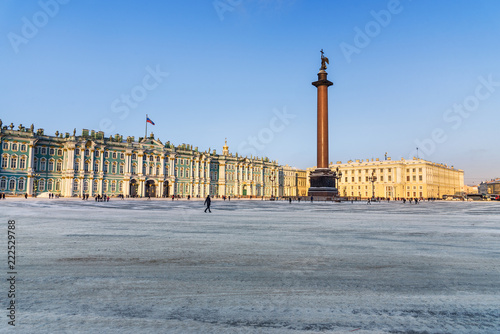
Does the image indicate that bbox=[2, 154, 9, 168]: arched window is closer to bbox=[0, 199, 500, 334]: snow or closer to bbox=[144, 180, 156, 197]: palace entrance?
bbox=[144, 180, 156, 197]: palace entrance

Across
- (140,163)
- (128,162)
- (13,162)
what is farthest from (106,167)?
(13,162)

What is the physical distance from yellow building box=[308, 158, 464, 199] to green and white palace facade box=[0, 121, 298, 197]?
138 feet

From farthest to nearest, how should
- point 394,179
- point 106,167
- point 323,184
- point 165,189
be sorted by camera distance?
point 394,179, point 165,189, point 106,167, point 323,184

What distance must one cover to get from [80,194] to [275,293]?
6945 cm

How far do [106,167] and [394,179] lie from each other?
8587cm

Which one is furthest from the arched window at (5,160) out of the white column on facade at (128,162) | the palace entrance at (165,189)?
the palace entrance at (165,189)

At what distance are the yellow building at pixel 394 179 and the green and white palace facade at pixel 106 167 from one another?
4200cm

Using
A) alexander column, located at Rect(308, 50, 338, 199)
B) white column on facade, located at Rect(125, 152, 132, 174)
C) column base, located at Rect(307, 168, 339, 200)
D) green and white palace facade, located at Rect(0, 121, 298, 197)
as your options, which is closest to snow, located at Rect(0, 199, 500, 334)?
column base, located at Rect(307, 168, 339, 200)

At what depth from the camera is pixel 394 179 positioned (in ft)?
364

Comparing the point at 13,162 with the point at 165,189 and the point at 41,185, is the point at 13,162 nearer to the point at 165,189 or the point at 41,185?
the point at 41,185

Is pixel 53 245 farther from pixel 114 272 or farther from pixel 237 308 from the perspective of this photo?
pixel 237 308

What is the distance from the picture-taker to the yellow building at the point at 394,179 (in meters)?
108

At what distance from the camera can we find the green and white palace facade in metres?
61.6

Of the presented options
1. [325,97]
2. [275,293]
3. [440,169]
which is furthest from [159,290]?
[440,169]
